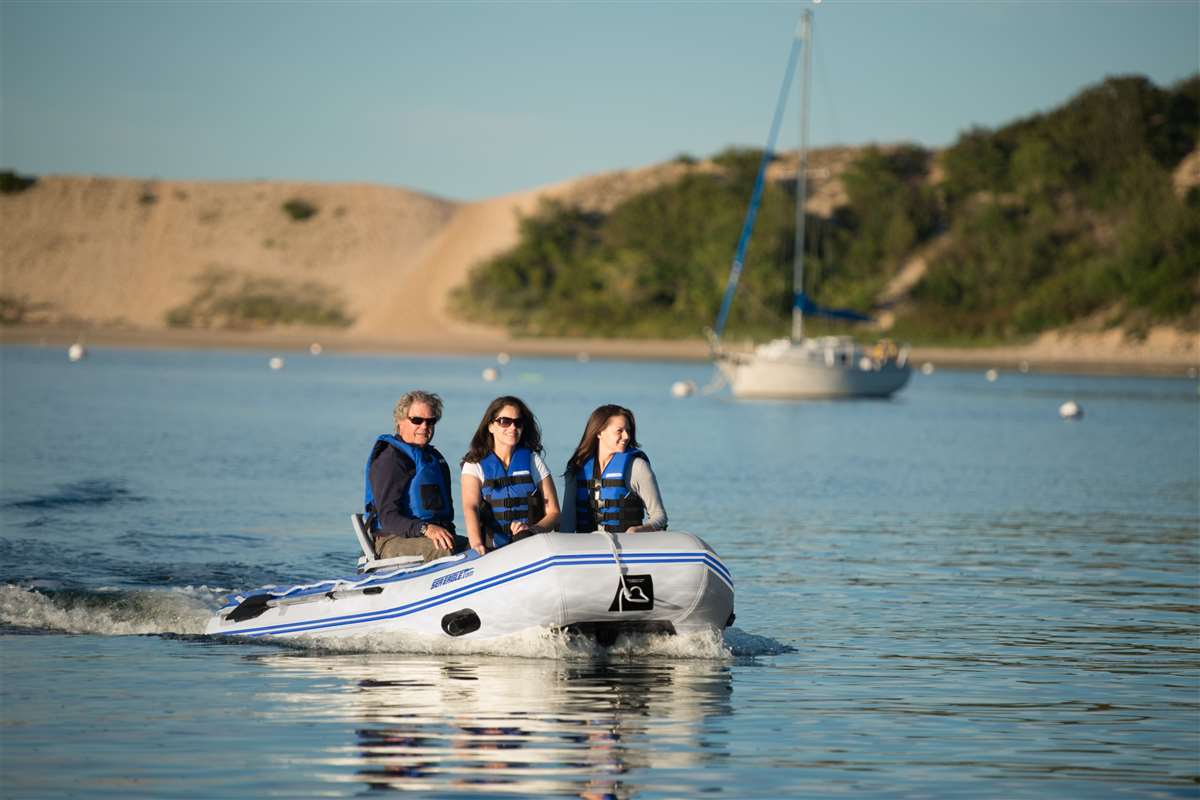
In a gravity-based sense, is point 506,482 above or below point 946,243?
below

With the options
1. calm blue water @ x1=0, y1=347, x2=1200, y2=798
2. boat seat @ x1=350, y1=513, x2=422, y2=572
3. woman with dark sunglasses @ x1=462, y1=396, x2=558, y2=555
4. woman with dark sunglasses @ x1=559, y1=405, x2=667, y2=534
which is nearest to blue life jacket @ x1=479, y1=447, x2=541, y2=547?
woman with dark sunglasses @ x1=462, y1=396, x2=558, y2=555

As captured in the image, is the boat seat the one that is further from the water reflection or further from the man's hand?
the water reflection

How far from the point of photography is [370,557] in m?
12.8

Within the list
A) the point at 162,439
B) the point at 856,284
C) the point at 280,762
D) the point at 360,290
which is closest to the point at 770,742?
the point at 280,762

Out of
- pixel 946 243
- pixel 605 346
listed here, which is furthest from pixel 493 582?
pixel 946 243

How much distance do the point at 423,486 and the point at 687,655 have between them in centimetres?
210

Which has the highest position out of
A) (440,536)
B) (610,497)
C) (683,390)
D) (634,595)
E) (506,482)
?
(683,390)

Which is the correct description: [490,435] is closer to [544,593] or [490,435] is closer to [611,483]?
[611,483]

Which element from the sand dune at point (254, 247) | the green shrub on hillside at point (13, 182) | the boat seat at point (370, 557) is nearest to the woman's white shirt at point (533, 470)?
the boat seat at point (370, 557)

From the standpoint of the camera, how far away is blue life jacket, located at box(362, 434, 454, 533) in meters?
12.3

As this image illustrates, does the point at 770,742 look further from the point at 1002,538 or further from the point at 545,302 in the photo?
the point at 545,302

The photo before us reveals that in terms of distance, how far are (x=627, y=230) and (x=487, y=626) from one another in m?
91.0

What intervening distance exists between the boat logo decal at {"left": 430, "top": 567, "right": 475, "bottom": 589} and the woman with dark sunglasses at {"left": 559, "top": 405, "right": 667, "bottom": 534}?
76 centimetres

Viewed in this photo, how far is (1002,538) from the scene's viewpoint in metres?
20.8
